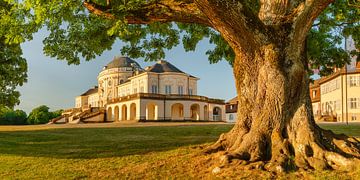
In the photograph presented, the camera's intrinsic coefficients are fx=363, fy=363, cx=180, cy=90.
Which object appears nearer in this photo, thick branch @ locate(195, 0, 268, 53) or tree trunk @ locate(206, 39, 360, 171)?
thick branch @ locate(195, 0, 268, 53)

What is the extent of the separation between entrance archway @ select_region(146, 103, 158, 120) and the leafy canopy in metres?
44.4

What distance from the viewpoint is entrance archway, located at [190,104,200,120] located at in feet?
205

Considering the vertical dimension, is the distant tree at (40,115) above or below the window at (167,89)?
below

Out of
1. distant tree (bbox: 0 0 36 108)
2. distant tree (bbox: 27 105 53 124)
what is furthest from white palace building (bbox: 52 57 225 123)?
distant tree (bbox: 0 0 36 108)

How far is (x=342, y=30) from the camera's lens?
1338cm

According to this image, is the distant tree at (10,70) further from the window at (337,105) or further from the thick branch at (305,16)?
the window at (337,105)

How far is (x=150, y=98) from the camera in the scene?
193 ft

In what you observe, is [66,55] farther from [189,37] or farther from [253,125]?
[253,125]

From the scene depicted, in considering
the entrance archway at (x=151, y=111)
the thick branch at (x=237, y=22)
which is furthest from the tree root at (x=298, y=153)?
the entrance archway at (x=151, y=111)

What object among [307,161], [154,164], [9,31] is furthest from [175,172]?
[9,31]

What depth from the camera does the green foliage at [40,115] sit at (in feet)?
285

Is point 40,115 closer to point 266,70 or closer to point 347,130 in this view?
point 347,130

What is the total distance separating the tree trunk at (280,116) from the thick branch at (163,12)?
1.64 meters

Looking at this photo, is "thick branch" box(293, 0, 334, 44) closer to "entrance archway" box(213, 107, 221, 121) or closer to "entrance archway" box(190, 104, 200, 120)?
"entrance archway" box(190, 104, 200, 120)
